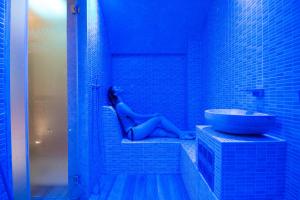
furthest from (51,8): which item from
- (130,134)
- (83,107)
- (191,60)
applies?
(191,60)

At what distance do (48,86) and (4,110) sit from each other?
49.1 inches

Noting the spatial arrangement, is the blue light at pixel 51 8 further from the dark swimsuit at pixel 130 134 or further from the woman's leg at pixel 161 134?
the woman's leg at pixel 161 134

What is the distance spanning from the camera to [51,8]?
2.31 metres

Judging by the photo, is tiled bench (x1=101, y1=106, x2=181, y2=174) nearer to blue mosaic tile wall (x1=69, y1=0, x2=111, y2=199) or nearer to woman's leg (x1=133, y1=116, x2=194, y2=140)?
woman's leg (x1=133, y1=116, x2=194, y2=140)

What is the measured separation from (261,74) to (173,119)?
8.35ft

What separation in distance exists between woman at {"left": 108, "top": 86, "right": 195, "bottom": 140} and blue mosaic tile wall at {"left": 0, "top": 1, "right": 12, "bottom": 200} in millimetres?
2145

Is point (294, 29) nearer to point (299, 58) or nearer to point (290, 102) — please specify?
point (299, 58)

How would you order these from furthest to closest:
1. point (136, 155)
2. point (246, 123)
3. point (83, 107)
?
1. point (136, 155)
2. point (83, 107)
3. point (246, 123)

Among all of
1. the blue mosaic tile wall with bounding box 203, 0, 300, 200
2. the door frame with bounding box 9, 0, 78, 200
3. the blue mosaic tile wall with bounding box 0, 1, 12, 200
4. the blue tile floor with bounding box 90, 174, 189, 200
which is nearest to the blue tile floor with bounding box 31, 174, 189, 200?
the blue tile floor with bounding box 90, 174, 189, 200

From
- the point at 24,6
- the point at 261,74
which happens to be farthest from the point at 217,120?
the point at 24,6

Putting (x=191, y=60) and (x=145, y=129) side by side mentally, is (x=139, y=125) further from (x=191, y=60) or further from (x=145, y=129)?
(x=191, y=60)

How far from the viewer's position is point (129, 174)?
10.1 ft

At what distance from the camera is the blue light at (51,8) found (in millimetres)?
2287

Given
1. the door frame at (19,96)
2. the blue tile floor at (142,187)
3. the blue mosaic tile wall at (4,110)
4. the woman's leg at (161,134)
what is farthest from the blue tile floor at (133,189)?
the blue mosaic tile wall at (4,110)
